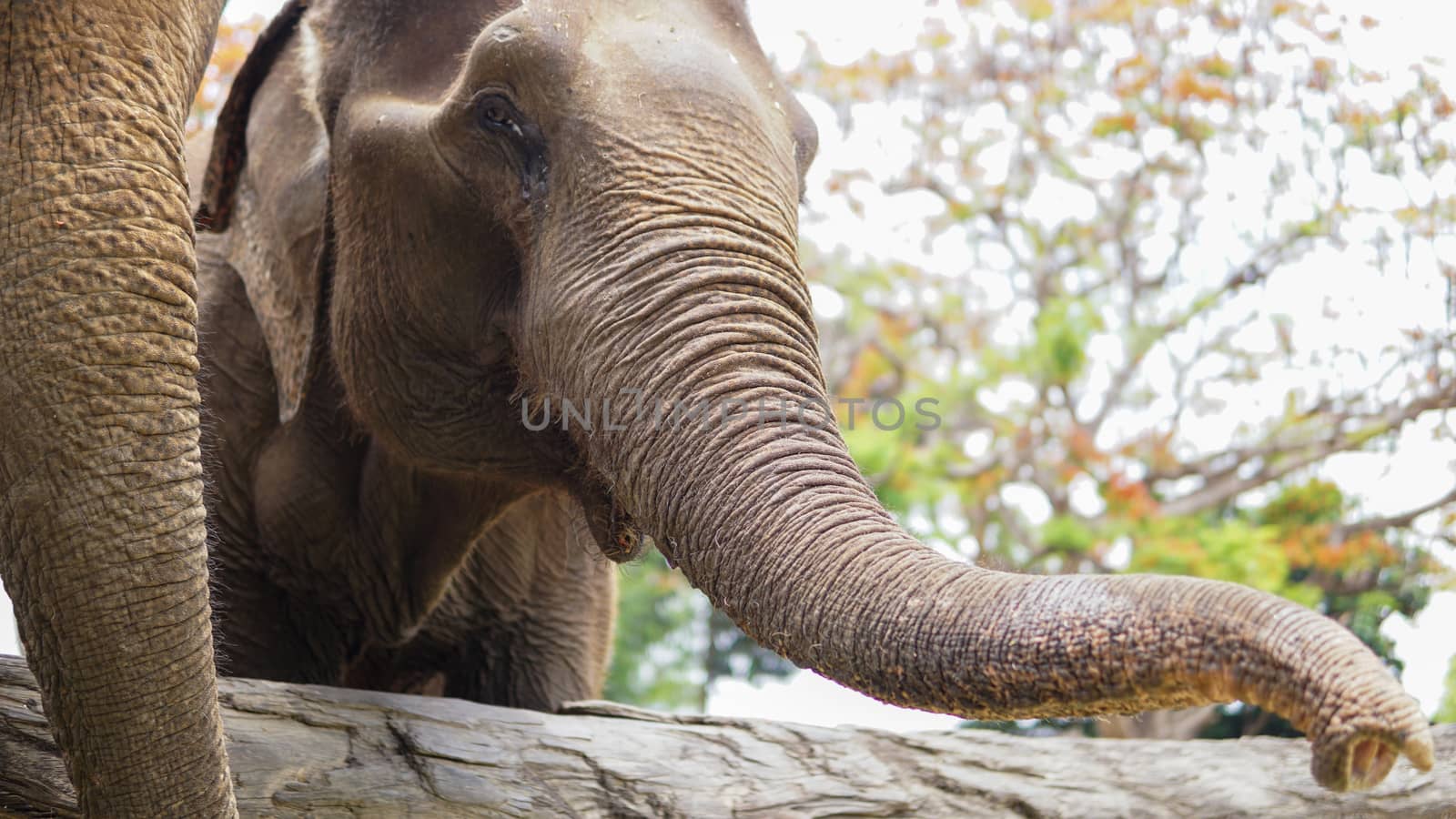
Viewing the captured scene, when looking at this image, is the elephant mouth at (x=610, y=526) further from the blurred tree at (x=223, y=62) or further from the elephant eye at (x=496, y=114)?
the blurred tree at (x=223, y=62)

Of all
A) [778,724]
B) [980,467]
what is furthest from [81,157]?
[980,467]

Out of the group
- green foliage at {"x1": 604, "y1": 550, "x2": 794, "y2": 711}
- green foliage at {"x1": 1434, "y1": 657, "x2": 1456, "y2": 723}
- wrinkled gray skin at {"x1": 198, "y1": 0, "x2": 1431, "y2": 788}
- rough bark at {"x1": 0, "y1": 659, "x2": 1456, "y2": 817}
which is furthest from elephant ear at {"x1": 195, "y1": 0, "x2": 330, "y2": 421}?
green foliage at {"x1": 604, "y1": 550, "x2": 794, "y2": 711}

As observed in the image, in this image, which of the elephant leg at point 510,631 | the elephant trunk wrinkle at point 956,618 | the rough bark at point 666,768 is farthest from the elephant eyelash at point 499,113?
the elephant leg at point 510,631

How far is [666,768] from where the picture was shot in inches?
120

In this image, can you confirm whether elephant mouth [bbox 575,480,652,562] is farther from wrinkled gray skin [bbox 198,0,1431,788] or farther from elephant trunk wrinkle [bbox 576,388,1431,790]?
elephant trunk wrinkle [bbox 576,388,1431,790]

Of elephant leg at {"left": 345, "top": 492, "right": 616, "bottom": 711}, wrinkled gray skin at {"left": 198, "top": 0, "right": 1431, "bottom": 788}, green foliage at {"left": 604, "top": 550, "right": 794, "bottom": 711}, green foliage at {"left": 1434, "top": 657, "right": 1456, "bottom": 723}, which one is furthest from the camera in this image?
green foliage at {"left": 604, "top": 550, "right": 794, "bottom": 711}

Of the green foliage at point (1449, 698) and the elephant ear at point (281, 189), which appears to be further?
the green foliage at point (1449, 698)

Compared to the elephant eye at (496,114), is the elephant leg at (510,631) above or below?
below

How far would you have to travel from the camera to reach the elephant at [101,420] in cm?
202

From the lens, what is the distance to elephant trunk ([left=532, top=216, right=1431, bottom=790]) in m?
1.69

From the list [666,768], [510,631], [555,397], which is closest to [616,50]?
[555,397]

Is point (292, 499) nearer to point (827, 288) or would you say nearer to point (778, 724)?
point (778, 724)

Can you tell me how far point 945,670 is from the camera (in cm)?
197

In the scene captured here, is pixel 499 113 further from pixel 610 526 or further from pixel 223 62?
pixel 223 62
